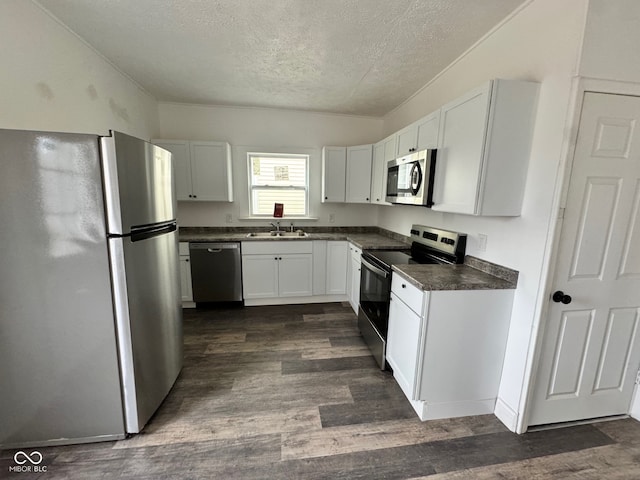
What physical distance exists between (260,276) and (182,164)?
1812mm

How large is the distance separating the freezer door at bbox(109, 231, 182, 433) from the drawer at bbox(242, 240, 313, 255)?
1.43 meters

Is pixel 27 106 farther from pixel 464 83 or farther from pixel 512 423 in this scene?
pixel 512 423

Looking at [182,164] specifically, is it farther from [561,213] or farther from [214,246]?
[561,213]

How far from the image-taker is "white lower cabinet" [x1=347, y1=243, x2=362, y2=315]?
3168 mm

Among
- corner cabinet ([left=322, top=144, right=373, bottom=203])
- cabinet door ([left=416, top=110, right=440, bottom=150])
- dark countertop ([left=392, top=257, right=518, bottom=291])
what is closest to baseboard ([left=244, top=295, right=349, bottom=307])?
corner cabinet ([left=322, top=144, right=373, bottom=203])

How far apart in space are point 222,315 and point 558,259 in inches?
130

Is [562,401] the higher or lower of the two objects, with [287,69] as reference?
lower

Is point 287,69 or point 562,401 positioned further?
point 287,69

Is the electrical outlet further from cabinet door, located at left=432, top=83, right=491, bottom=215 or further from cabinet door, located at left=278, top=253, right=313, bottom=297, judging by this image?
cabinet door, located at left=278, top=253, right=313, bottom=297

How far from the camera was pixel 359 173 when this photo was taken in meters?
3.72

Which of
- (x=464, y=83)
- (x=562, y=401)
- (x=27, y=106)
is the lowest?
(x=562, y=401)

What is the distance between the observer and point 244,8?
1.72 metres

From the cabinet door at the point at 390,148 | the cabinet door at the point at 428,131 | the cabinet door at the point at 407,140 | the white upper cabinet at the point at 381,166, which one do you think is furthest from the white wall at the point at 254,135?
the cabinet door at the point at 428,131

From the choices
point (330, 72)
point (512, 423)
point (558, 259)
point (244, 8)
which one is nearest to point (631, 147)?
point (558, 259)
